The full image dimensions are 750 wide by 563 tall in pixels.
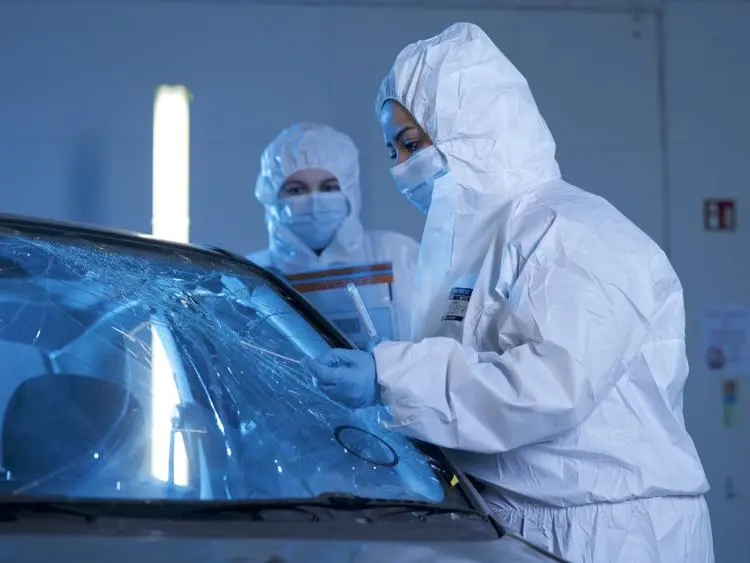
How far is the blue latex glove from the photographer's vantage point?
188 cm

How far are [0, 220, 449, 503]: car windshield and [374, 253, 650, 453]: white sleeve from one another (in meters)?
0.11

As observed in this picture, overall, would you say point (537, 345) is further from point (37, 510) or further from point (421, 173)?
→ point (37, 510)

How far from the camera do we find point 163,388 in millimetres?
1938

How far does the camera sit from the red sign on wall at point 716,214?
15.3 ft

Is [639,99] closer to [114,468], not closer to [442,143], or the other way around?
[442,143]

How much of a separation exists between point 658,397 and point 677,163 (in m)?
2.79

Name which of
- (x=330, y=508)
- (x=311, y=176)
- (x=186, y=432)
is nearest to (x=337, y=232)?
(x=311, y=176)

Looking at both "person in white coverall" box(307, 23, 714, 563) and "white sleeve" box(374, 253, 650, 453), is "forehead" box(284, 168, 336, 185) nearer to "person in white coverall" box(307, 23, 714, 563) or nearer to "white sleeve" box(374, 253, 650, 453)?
"person in white coverall" box(307, 23, 714, 563)

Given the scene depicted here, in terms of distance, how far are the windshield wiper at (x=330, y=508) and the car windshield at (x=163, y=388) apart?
0.05 metres

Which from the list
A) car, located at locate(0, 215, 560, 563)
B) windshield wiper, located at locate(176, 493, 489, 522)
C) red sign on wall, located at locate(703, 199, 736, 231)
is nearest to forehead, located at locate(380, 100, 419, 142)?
car, located at locate(0, 215, 560, 563)

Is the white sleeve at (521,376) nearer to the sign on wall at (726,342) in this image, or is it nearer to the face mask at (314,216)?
the face mask at (314,216)

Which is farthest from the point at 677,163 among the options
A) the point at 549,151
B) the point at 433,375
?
the point at 433,375

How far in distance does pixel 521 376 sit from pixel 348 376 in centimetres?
32

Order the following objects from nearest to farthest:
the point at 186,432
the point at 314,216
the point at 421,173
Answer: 1. the point at 186,432
2. the point at 421,173
3. the point at 314,216
